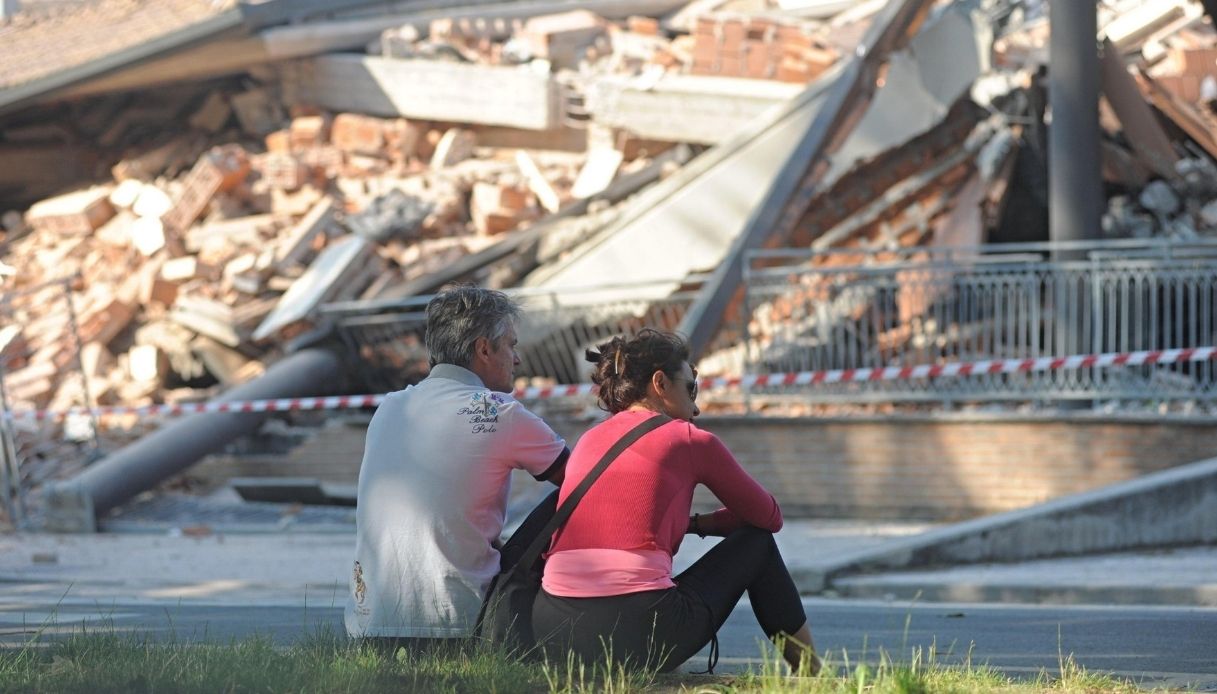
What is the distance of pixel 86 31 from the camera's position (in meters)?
21.8

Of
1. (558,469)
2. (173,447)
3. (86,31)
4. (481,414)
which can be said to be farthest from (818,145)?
(481,414)

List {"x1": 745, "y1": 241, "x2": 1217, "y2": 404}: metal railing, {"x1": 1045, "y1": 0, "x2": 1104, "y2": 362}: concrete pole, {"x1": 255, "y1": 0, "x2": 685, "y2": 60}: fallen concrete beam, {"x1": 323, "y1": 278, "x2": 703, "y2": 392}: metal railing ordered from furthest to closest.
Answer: {"x1": 255, "y1": 0, "x2": 685, "y2": 60}: fallen concrete beam < {"x1": 323, "y1": 278, "x2": 703, "y2": 392}: metal railing < {"x1": 1045, "y1": 0, "x2": 1104, "y2": 362}: concrete pole < {"x1": 745, "y1": 241, "x2": 1217, "y2": 404}: metal railing

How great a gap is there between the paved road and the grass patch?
552mm

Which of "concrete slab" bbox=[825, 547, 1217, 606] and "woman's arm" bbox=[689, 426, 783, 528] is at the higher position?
"woman's arm" bbox=[689, 426, 783, 528]

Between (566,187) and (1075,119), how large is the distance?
749 centimetres

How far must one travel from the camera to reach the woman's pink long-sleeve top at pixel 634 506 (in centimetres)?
458

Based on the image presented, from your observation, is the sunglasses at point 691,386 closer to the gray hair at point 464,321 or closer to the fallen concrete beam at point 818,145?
the gray hair at point 464,321

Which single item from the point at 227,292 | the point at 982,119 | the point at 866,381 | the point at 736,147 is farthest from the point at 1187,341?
the point at 227,292

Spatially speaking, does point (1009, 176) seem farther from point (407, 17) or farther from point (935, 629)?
point (407, 17)

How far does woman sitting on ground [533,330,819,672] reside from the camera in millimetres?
4555

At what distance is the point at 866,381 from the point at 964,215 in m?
3.00

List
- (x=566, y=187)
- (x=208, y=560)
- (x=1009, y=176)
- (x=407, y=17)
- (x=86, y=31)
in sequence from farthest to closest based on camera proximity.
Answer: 1. (x=407, y=17)
2. (x=86, y=31)
3. (x=566, y=187)
4. (x=1009, y=176)
5. (x=208, y=560)

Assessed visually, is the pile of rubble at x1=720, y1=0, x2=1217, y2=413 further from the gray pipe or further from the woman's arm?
the woman's arm

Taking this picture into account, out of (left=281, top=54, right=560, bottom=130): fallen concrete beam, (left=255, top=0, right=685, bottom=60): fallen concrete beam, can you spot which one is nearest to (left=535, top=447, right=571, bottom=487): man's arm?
(left=281, top=54, right=560, bottom=130): fallen concrete beam
